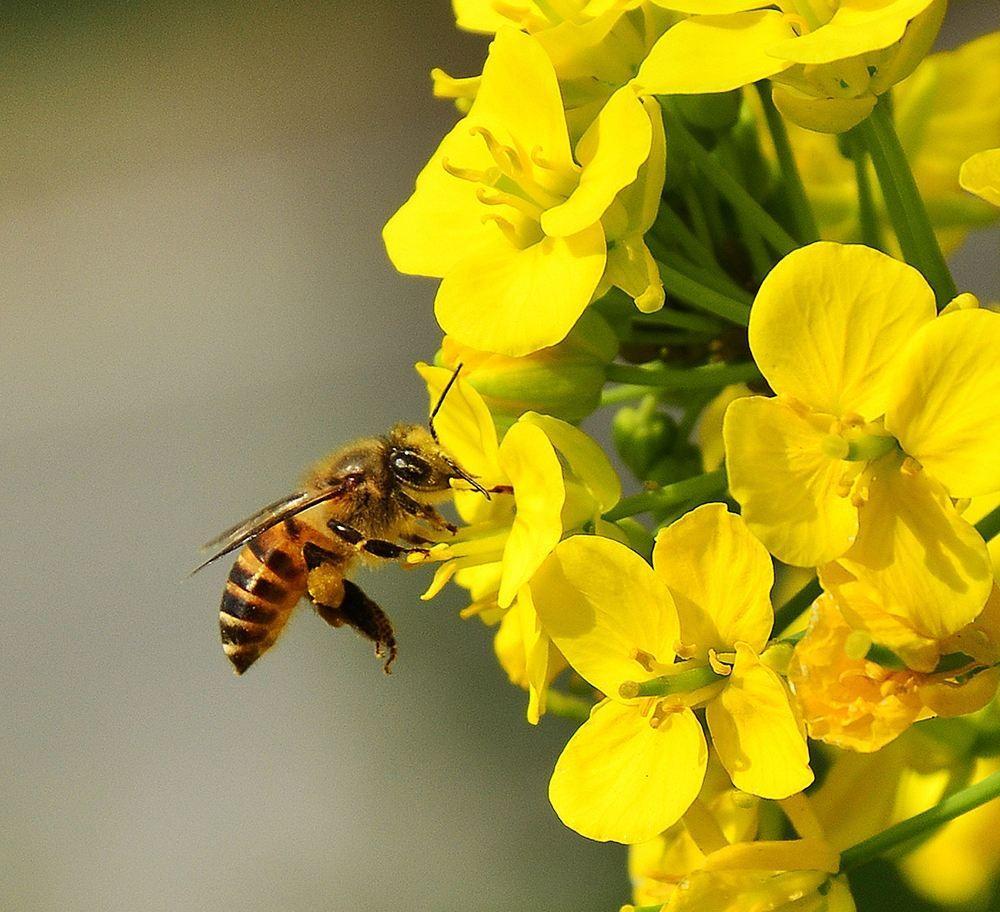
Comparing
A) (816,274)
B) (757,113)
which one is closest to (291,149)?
(757,113)

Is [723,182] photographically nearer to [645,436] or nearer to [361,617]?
[645,436]

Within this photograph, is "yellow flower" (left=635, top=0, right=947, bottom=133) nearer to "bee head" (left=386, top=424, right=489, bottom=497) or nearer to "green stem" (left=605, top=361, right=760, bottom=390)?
"green stem" (left=605, top=361, right=760, bottom=390)

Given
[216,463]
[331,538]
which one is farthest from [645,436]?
[216,463]

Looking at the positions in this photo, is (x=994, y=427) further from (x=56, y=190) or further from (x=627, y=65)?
(x=56, y=190)

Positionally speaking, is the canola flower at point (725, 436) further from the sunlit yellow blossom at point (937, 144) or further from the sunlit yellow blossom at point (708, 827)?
the sunlit yellow blossom at point (937, 144)

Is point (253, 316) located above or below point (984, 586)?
below
